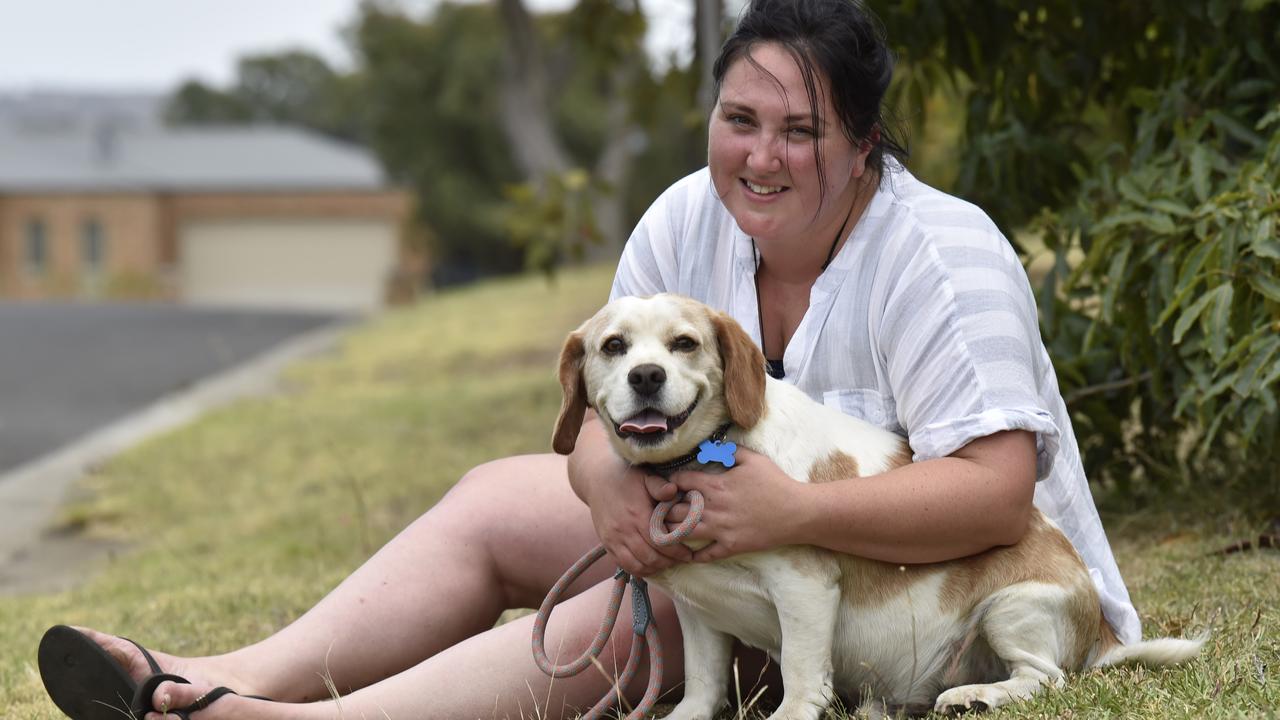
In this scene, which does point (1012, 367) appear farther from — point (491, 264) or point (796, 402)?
point (491, 264)

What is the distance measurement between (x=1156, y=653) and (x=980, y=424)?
24.8 inches

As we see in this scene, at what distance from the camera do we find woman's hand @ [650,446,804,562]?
2.53 meters

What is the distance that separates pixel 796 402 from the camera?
2.73m

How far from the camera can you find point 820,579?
2.61 metres

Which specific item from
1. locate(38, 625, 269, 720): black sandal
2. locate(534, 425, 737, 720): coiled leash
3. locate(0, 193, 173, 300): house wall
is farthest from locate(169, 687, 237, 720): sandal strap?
locate(0, 193, 173, 300): house wall

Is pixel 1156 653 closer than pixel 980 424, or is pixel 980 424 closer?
pixel 980 424

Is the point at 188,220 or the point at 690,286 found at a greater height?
the point at 690,286

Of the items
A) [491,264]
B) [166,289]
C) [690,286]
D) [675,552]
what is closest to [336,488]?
[690,286]

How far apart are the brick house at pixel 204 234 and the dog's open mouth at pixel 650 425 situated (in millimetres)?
40514

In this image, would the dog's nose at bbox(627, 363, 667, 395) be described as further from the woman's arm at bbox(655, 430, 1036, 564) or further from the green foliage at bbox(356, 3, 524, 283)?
the green foliage at bbox(356, 3, 524, 283)

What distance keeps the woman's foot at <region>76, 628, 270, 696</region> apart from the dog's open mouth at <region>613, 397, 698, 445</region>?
98 centimetres

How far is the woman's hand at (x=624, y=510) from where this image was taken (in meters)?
2.64

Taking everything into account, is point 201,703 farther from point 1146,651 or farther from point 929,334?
point 1146,651

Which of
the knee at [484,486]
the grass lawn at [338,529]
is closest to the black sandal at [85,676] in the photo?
the grass lawn at [338,529]
